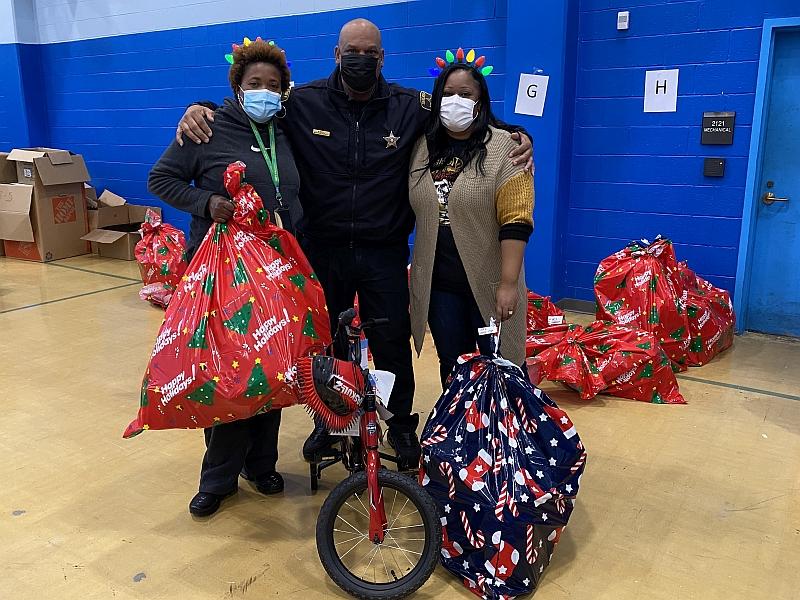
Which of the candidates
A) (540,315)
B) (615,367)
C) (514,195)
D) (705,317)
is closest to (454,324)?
(514,195)

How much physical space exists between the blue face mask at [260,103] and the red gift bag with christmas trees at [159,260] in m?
3.04

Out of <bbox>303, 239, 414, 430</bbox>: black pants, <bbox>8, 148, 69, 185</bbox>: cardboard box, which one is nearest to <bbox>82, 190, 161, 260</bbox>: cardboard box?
<bbox>8, 148, 69, 185</bbox>: cardboard box

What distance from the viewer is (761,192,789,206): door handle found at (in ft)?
13.7

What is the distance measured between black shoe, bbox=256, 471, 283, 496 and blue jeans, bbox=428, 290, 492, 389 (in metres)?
0.70

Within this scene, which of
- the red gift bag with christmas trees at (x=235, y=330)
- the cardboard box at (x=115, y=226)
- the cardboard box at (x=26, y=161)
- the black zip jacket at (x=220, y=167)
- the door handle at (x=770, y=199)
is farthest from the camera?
the cardboard box at (x=115, y=226)

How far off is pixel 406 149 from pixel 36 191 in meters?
5.14

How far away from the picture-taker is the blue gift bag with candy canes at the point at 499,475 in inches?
72.5

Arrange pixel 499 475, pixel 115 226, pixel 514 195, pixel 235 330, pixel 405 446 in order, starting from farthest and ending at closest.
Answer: pixel 115 226
pixel 405 446
pixel 514 195
pixel 235 330
pixel 499 475

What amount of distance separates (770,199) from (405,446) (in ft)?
9.64

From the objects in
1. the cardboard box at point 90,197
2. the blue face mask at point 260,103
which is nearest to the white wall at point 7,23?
the cardboard box at point 90,197

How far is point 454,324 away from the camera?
2.36 metres

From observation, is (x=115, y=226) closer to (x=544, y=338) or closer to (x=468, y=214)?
(x=544, y=338)

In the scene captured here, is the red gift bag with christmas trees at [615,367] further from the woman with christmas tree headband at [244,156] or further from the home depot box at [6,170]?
the home depot box at [6,170]

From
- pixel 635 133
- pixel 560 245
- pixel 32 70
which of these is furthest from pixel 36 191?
pixel 635 133
